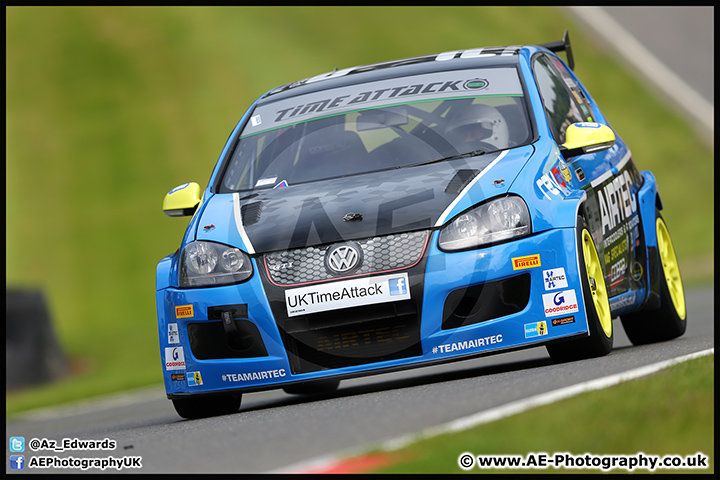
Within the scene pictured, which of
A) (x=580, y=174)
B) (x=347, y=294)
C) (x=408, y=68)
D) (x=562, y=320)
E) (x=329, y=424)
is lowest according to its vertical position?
(x=329, y=424)

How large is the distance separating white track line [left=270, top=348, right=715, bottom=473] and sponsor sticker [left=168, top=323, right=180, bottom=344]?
2.14m

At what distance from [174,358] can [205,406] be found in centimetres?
37

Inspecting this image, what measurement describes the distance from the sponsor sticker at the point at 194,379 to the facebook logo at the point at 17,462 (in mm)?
1178

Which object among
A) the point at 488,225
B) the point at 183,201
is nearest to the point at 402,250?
the point at 488,225

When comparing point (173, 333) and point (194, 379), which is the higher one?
point (173, 333)

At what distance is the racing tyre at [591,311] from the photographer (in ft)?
18.2

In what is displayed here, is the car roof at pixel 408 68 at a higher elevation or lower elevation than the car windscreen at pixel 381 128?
higher

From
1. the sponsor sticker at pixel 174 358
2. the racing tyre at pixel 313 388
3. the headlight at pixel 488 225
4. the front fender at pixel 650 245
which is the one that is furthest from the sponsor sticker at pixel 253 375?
the front fender at pixel 650 245

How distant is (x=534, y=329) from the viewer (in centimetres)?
544

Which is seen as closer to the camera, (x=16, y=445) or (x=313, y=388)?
(x=16, y=445)

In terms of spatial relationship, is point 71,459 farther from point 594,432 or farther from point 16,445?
point 594,432

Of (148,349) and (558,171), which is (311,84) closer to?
(558,171)

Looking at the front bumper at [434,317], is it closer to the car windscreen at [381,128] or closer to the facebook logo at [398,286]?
the facebook logo at [398,286]
